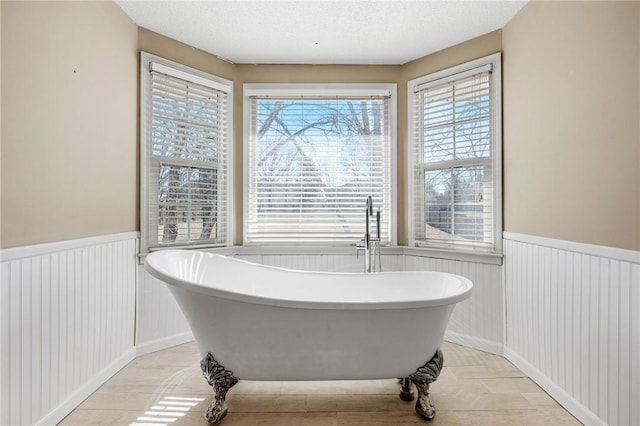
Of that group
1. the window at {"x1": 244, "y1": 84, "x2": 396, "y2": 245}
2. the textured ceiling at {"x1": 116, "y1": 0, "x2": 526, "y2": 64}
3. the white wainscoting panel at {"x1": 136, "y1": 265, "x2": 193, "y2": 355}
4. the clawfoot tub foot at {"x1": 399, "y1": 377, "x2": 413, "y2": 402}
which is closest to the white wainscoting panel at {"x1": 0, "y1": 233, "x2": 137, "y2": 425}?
the white wainscoting panel at {"x1": 136, "y1": 265, "x2": 193, "y2": 355}

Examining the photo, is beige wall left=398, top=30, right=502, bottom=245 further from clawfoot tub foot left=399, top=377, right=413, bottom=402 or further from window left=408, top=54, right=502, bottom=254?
clawfoot tub foot left=399, top=377, right=413, bottom=402

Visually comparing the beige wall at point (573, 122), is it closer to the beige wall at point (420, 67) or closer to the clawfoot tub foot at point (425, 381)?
the beige wall at point (420, 67)

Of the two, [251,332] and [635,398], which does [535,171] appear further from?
→ [251,332]

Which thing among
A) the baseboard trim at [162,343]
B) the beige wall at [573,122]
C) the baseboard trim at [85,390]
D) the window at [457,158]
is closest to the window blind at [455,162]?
the window at [457,158]

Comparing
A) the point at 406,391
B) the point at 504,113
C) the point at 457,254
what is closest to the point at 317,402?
the point at 406,391

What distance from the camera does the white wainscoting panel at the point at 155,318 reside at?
251 cm

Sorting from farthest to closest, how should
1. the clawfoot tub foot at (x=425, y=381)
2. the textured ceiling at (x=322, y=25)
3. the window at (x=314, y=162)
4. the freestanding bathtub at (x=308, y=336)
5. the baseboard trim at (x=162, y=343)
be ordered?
the window at (x=314, y=162)
the baseboard trim at (x=162, y=343)
the textured ceiling at (x=322, y=25)
the clawfoot tub foot at (x=425, y=381)
the freestanding bathtub at (x=308, y=336)

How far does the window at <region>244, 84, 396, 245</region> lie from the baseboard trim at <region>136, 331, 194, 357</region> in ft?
2.88

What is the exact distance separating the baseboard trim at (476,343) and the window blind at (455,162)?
68cm

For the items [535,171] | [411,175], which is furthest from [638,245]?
[411,175]

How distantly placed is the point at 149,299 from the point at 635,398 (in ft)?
9.02

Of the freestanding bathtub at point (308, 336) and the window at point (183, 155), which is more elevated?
the window at point (183, 155)

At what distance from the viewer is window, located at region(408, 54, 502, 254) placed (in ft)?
8.45

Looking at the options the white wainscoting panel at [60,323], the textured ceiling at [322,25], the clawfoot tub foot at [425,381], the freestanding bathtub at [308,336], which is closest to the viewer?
the white wainscoting panel at [60,323]
